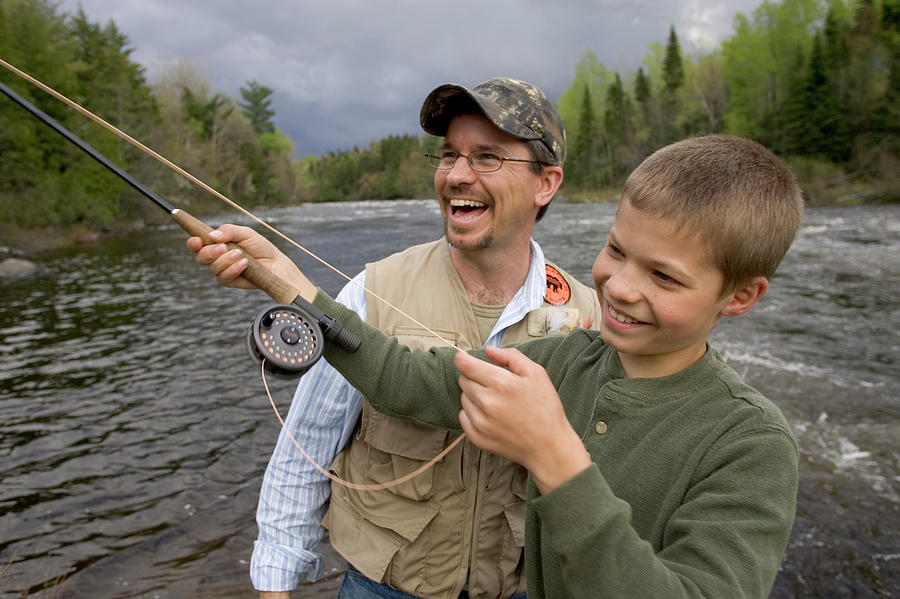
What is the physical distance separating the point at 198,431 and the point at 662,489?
7110mm

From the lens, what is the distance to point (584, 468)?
3.49 feet

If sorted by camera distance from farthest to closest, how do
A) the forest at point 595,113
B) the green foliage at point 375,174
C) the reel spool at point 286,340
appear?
the green foliage at point 375,174 → the forest at point 595,113 → the reel spool at point 286,340

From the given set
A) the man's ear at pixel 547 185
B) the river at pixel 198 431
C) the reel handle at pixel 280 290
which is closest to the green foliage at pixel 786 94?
the river at pixel 198 431

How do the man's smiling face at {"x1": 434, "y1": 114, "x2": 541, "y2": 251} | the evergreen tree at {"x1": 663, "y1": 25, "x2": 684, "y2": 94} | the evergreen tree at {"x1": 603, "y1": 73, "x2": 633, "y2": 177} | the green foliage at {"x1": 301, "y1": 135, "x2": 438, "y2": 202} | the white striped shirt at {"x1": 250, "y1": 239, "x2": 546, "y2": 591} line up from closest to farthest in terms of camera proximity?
the white striped shirt at {"x1": 250, "y1": 239, "x2": 546, "y2": 591} → the man's smiling face at {"x1": 434, "y1": 114, "x2": 541, "y2": 251} → the evergreen tree at {"x1": 663, "y1": 25, "x2": 684, "y2": 94} → the evergreen tree at {"x1": 603, "y1": 73, "x2": 633, "y2": 177} → the green foliage at {"x1": 301, "y1": 135, "x2": 438, "y2": 202}

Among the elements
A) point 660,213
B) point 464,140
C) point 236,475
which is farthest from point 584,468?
point 236,475

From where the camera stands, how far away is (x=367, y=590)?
7.07 feet

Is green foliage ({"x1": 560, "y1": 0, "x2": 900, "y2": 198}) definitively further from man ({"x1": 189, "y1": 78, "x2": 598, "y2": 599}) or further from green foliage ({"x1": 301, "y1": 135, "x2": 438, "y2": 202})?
man ({"x1": 189, "y1": 78, "x2": 598, "y2": 599})

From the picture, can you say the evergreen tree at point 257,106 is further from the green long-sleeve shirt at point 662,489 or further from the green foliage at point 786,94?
the green long-sleeve shirt at point 662,489

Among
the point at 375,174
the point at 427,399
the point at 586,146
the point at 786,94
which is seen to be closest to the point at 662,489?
the point at 427,399

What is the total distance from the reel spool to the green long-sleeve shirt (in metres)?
0.39

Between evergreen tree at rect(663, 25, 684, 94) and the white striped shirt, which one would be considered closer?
the white striped shirt

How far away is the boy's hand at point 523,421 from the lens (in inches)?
42.9

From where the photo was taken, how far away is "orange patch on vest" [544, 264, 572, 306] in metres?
2.41

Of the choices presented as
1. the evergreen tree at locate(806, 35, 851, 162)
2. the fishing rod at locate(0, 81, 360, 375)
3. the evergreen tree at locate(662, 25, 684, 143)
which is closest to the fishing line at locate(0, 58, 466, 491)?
the fishing rod at locate(0, 81, 360, 375)
